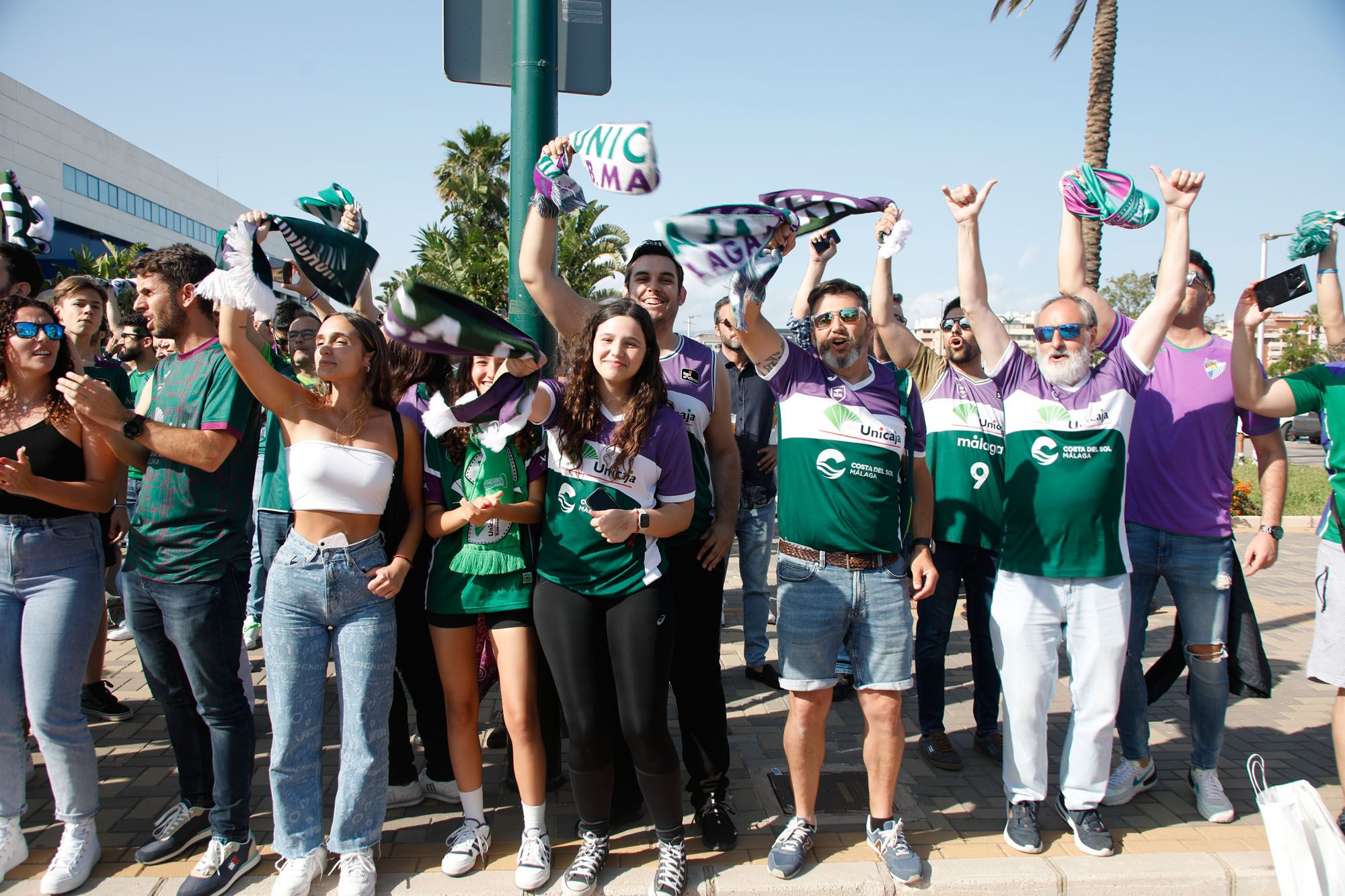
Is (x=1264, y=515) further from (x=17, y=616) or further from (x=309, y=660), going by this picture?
(x=17, y=616)

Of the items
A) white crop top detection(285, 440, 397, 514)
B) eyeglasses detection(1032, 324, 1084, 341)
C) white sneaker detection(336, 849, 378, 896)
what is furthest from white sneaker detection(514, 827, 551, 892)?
eyeglasses detection(1032, 324, 1084, 341)

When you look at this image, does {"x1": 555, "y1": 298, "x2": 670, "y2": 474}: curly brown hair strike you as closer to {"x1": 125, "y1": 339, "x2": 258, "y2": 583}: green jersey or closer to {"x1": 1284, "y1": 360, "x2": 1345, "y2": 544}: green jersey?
{"x1": 125, "y1": 339, "x2": 258, "y2": 583}: green jersey

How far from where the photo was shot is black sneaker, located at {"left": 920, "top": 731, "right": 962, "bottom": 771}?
4086 millimetres

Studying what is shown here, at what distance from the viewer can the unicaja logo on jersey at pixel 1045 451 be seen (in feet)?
11.0

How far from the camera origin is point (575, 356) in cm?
316

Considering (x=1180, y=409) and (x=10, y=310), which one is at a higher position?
(x=10, y=310)

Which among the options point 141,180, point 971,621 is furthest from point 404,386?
point 141,180

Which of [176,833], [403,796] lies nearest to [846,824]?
[403,796]

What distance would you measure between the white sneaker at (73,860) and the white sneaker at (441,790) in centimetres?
120

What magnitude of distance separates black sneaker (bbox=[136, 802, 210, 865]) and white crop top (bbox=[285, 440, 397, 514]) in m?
1.35

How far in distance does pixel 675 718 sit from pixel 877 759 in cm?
170

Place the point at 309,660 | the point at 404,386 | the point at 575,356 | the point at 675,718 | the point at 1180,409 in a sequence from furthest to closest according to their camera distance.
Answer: the point at 675,718
the point at 1180,409
the point at 404,386
the point at 575,356
the point at 309,660

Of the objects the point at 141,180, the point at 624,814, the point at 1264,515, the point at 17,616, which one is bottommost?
the point at 624,814

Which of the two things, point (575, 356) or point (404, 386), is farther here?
point (404, 386)
